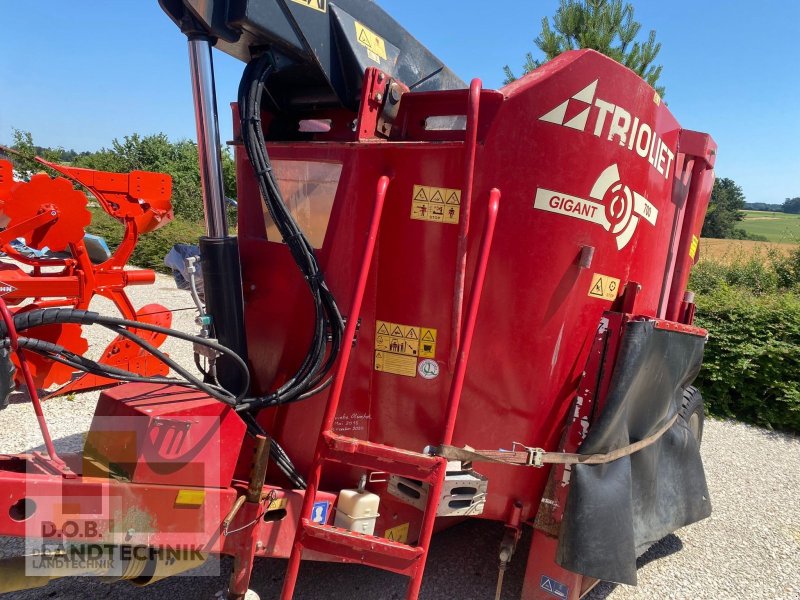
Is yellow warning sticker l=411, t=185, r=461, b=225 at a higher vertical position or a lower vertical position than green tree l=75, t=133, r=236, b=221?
lower

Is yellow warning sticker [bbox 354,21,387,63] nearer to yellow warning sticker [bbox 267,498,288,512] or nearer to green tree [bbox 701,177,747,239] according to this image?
yellow warning sticker [bbox 267,498,288,512]

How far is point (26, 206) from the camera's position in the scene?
155 inches

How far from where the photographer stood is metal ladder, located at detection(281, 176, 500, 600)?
69.9 inches

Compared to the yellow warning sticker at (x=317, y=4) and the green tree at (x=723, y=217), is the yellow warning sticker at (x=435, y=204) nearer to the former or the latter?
the yellow warning sticker at (x=317, y=4)

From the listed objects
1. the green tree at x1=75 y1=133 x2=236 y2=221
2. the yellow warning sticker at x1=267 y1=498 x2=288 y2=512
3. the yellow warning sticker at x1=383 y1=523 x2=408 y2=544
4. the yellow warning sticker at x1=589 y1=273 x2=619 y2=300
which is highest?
the green tree at x1=75 y1=133 x2=236 y2=221

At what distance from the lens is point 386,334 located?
7.14 ft

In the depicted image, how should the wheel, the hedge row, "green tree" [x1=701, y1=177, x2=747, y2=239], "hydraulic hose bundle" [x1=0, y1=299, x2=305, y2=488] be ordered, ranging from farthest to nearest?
"green tree" [x1=701, y1=177, x2=747, y2=239]
the hedge row
the wheel
"hydraulic hose bundle" [x1=0, y1=299, x2=305, y2=488]

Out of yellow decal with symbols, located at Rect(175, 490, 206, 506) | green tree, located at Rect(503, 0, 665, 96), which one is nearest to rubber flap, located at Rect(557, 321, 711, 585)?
yellow decal with symbols, located at Rect(175, 490, 206, 506)

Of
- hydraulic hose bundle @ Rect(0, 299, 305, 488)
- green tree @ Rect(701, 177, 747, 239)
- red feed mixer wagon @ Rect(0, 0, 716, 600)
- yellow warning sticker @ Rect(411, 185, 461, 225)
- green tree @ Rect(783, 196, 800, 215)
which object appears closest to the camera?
hydraulic hose bundle @ Rect(0, 299, 305, 488)

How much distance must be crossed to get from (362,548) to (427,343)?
0.77 m

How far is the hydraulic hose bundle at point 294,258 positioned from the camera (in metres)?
2.04

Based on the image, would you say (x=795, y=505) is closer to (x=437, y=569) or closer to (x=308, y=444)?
(x=437, y=569)

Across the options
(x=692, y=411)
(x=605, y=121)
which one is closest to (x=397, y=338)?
(x=605, y=121)

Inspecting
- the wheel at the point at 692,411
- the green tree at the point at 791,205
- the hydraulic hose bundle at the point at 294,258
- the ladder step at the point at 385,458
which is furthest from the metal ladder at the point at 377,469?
the green tree at the point at 791,205
